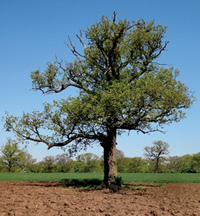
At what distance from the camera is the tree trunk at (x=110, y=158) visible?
26.5 m

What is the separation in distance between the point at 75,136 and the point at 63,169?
58.4 m

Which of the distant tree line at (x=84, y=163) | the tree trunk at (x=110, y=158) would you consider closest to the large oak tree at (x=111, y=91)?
the tree trunk at (x=110, y=158)

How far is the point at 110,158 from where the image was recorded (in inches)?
1051

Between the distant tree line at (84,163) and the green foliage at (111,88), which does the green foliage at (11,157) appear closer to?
the distant tree line at (84,163)

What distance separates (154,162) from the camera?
9962cm

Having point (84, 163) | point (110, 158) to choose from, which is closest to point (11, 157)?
point (84, 163)

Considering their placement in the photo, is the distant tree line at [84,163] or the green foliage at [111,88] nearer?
the green foliage at [111,88]

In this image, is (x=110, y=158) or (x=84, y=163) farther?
(x=84, y=163)

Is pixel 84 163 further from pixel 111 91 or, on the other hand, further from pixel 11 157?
pixel 111 91

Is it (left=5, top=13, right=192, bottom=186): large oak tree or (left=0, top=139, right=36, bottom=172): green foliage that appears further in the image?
(left=0, top=139, right=36, bottom=172): green foliage

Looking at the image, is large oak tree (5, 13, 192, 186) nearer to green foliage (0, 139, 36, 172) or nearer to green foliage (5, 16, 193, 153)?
green foliage (5, 16, 193, 153)

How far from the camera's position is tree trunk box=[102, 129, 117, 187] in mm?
26469

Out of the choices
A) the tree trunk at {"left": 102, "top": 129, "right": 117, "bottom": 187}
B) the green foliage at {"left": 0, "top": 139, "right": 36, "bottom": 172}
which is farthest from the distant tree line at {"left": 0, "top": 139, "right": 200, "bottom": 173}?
the tree trunk at {"left": 102, "top": 129, "right": 117, "bottom": 187}

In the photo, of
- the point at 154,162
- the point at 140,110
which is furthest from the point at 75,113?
the point at 154,162
